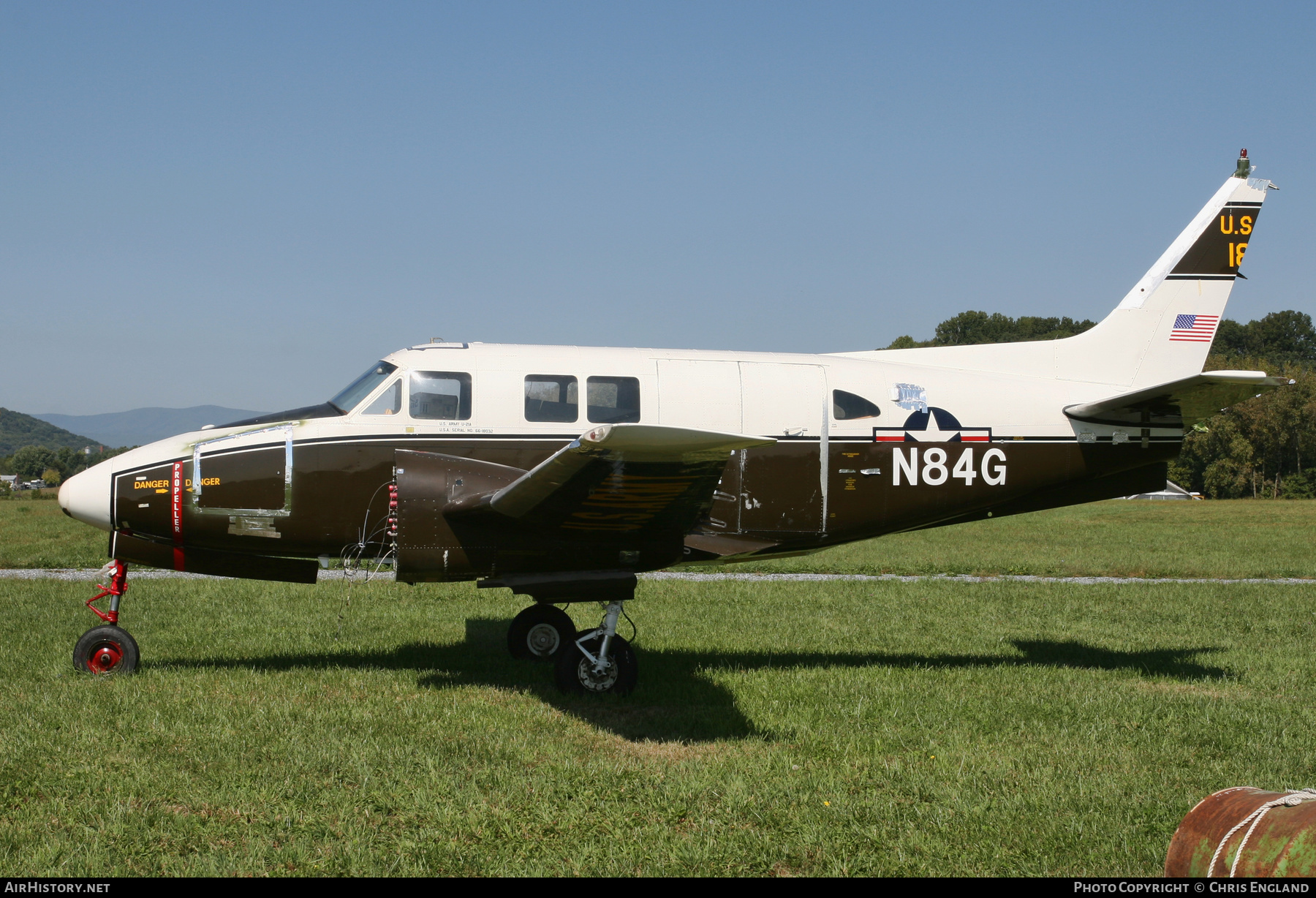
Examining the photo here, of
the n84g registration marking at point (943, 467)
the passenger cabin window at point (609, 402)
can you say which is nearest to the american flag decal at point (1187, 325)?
the n84g registration marking at point (943, 467)

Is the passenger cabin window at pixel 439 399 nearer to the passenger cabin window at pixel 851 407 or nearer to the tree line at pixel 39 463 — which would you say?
the passenger cabin window at pixel 851 407

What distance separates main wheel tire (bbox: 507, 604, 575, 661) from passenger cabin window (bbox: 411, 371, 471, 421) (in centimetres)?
271

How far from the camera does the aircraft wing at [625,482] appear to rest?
6836 millimetres

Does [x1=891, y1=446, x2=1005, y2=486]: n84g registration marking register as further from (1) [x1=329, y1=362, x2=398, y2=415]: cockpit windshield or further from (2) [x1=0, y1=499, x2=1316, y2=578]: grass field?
(2) [x1=0, y1=499, x2=1316, y2=578]: grass field

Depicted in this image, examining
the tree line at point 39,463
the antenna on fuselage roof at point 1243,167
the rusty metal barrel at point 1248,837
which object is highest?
the antenna on fuselage roof at point 1243,167

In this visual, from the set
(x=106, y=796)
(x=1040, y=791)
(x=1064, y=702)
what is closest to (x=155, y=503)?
(x=106, y=796)

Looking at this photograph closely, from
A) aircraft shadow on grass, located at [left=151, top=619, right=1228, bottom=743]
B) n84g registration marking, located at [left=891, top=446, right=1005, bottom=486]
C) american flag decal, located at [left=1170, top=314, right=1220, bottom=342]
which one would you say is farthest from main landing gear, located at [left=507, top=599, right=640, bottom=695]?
american flag decal, located at [left=1170, top=314, right=1220, bottom=342]

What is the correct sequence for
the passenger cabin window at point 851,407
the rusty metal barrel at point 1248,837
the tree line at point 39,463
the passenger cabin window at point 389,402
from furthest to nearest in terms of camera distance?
the tree line at point 39,463
the passenger cabin window at point 851,407
the passenger cabin window at point 389,402
the rusty metal barrel at point 1248,837

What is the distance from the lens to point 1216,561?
79.3 feet

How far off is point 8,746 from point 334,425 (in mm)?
3885

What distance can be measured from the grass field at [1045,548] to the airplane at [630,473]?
430 inches

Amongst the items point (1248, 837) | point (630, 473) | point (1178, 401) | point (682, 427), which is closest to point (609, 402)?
point (682, 427)

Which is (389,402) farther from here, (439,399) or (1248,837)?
(1248,837)

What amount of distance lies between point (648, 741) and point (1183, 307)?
28.2ft
